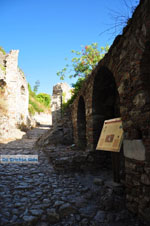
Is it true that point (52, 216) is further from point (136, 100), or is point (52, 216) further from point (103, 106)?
point (103, 106)

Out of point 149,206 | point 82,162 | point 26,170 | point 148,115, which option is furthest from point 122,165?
point 26,170

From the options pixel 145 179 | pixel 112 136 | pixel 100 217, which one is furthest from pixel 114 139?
pixel 100 217

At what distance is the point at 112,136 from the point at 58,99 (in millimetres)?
8965

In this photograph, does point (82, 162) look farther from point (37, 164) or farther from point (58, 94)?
point (58, 94)

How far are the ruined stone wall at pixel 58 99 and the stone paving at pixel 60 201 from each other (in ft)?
24.9

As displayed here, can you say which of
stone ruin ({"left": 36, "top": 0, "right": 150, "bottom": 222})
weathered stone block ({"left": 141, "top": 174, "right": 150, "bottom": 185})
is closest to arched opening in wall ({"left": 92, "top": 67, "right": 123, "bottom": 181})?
stone ruin ({"left": 36, "top": 0, "right": 150, "bottom": 222})

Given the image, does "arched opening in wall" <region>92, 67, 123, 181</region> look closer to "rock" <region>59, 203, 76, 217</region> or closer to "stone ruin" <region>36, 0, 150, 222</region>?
"stone ruin" <region>36, 0, 150, 222</region>

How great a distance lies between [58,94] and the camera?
1155 cm

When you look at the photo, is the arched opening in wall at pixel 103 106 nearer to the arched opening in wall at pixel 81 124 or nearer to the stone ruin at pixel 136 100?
the stone ruin at pixel 136 100

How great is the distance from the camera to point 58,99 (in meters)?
11.4

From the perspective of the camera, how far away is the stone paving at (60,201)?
2037 mm

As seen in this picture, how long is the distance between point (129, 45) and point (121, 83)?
60 cm

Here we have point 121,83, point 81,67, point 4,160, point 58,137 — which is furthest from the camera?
point 81,67

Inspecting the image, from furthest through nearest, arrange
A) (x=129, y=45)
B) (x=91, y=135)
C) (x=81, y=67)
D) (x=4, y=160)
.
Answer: (x=81, y=67) < (x=4, y=160) < (x=91, y=135) < (x=129, y=45)
